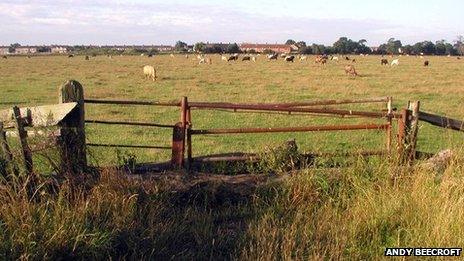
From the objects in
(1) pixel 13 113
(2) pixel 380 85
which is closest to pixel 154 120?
(1) pixel 13 113

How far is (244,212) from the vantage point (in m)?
5.38

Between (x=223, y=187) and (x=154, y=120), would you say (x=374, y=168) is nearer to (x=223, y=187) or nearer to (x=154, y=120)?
(x=223, y=187)

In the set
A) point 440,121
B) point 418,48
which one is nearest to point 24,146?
point 440,121

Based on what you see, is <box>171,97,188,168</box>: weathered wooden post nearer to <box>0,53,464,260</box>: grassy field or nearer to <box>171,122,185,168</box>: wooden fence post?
<box>171,122,185,168</box>: wooden fence post

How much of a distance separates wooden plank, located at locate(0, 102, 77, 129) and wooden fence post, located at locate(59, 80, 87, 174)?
15cm

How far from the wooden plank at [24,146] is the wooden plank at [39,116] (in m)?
0.25

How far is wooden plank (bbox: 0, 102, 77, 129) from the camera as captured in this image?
18.5 feet

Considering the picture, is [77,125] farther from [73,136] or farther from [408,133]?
[408,133]

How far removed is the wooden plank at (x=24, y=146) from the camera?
16.8 ft

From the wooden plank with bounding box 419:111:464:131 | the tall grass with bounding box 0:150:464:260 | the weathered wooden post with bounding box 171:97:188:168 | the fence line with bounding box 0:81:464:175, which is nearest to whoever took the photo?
the tall grass with bounding box 0:150:464:260

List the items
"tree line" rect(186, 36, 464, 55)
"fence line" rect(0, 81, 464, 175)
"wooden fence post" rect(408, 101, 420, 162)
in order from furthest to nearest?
"tree line" rect(186, 36, 464, 55) < "wooden fence post" rect(408, 101, 420, 162) < "fence line" rect(0, 81, 464, 175)

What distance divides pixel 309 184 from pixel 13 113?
10.7 feet

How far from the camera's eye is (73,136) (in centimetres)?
589

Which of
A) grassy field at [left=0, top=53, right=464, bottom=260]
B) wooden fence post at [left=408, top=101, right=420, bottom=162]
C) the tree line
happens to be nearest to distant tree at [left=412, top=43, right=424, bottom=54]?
the tree line
